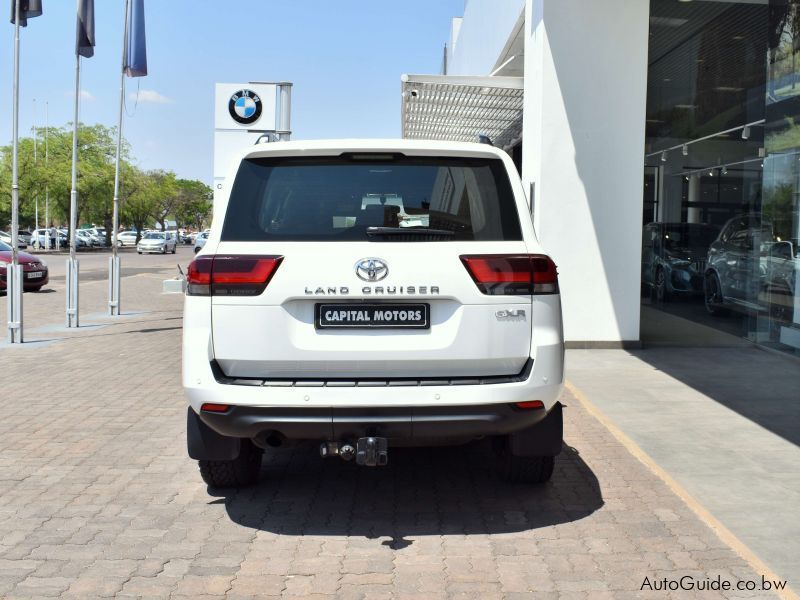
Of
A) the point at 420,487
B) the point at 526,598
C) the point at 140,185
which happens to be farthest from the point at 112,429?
the point at 140,185

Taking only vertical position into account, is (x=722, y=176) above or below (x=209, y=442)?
above

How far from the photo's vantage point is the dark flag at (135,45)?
57.2 ft

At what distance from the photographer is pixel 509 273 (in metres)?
4.32

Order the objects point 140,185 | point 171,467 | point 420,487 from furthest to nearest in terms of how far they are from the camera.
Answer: point 140,185, point 171,467, point 420,487

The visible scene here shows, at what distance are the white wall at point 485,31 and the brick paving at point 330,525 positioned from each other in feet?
30.1

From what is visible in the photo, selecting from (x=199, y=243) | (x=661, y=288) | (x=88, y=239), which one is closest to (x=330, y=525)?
(x=661, y=288)

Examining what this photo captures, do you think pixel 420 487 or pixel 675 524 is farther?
pixel 420 487

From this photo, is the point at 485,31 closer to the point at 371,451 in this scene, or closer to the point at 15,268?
the point at 15,268

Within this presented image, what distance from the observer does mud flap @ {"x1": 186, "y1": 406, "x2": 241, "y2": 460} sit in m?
4.69

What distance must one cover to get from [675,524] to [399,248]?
2004 mm

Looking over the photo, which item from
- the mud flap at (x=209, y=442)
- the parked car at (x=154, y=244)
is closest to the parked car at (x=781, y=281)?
the mud flap at (x=209, y=442)

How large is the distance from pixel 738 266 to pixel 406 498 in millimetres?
8280

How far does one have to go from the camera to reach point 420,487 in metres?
5.38

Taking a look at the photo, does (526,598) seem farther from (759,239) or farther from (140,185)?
(140,185)
